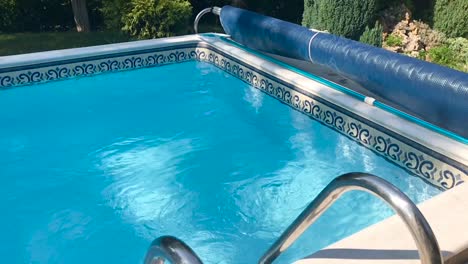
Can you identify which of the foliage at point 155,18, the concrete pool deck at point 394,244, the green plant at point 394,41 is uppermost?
the foliage at point 155,18

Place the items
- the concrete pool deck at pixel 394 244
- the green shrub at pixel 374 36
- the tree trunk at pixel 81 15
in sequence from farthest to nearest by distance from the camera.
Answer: the tree trunk at pixel 81 15 → the green shrub at pixel 374 36 → the concrete pool deck at pixel 394 244

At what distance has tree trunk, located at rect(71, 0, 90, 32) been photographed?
29.0 feet

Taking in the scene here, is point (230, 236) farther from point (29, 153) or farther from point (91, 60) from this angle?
point (91, 60)

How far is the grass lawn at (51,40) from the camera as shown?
26.0ft

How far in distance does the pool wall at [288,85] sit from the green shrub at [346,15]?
175cm

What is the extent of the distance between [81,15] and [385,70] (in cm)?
678

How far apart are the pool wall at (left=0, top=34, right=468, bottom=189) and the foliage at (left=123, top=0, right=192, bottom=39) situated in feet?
3.86

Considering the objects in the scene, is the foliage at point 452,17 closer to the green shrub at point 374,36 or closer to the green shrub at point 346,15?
the green shrub at point 346,15

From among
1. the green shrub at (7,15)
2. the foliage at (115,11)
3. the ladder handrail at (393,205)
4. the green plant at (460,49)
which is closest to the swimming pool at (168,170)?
the ladder handrail at (393,205)

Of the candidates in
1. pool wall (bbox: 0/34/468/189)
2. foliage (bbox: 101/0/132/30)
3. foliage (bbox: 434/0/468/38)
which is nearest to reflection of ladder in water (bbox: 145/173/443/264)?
pool wall (bbox: 0/34/468/189)

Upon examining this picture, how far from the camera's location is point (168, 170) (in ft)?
13.4

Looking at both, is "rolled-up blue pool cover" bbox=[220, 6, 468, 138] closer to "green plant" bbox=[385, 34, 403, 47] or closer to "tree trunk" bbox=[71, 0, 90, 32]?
"green plant" bbox=[385, 34, 403, 47]

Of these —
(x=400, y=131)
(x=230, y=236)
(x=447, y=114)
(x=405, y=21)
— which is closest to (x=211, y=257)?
(x=230, y=236)

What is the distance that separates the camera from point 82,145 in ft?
14.9
